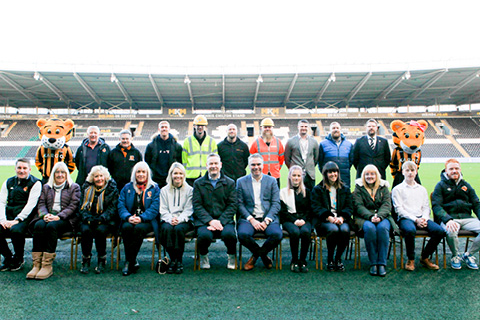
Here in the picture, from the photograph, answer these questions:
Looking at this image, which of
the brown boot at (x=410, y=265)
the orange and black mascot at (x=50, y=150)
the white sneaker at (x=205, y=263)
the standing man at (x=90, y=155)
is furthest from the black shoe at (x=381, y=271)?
the orange and black mascot at (x=50, y=150)

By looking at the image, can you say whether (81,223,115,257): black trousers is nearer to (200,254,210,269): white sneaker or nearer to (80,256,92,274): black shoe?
(80,256,92,274): black shoe

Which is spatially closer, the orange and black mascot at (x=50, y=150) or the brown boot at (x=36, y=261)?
the brown boot at (x=36, y=261)

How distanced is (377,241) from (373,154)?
1717 millimetres

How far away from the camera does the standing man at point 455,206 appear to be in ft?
11.4

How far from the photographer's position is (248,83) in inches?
959

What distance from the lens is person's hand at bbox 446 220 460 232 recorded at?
3449mm

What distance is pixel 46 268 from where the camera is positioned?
322cm

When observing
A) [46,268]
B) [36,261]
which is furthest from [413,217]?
[36,261]

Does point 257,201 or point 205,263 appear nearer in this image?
point 205,263

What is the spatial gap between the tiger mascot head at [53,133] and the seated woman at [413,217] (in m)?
4.75

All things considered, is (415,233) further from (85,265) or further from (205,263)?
(85,265)

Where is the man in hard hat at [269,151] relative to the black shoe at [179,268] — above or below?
above

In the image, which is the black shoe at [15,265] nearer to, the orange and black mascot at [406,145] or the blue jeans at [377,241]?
the blue jeans at [377,241]

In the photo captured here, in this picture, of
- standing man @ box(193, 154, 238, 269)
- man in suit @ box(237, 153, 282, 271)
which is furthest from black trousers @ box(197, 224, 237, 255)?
man in suit @ box(237, 153, 282, 271)
